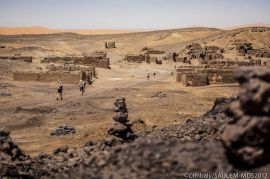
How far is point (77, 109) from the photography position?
23.1 meters

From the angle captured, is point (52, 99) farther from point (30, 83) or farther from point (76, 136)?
point (76, 136)

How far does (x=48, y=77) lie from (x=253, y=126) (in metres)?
28.3

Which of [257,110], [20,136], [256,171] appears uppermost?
[257,110]

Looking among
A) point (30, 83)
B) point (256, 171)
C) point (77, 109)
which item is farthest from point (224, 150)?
point (30, 83)

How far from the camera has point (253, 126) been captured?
6.61 m

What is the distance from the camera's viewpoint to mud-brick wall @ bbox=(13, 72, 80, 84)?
108 ft

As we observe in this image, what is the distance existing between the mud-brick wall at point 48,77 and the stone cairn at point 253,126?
87.0 ft

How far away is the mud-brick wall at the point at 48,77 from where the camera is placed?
32.9 m

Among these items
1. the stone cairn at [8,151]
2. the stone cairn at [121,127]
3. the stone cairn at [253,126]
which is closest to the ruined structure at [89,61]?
the stone cairn at [121,127]

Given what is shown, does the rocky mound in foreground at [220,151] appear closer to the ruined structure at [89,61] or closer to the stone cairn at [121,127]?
the stone cairn at [121,127]

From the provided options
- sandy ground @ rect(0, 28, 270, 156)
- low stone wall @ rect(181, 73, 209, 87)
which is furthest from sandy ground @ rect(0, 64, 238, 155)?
low stone wall @ rect(181, 73, 209, 87)

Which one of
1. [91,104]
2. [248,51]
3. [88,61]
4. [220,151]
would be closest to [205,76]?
[91,104]

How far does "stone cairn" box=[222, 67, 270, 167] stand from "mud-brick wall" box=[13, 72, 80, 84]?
26.5 m

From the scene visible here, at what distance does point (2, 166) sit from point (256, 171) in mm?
6329
